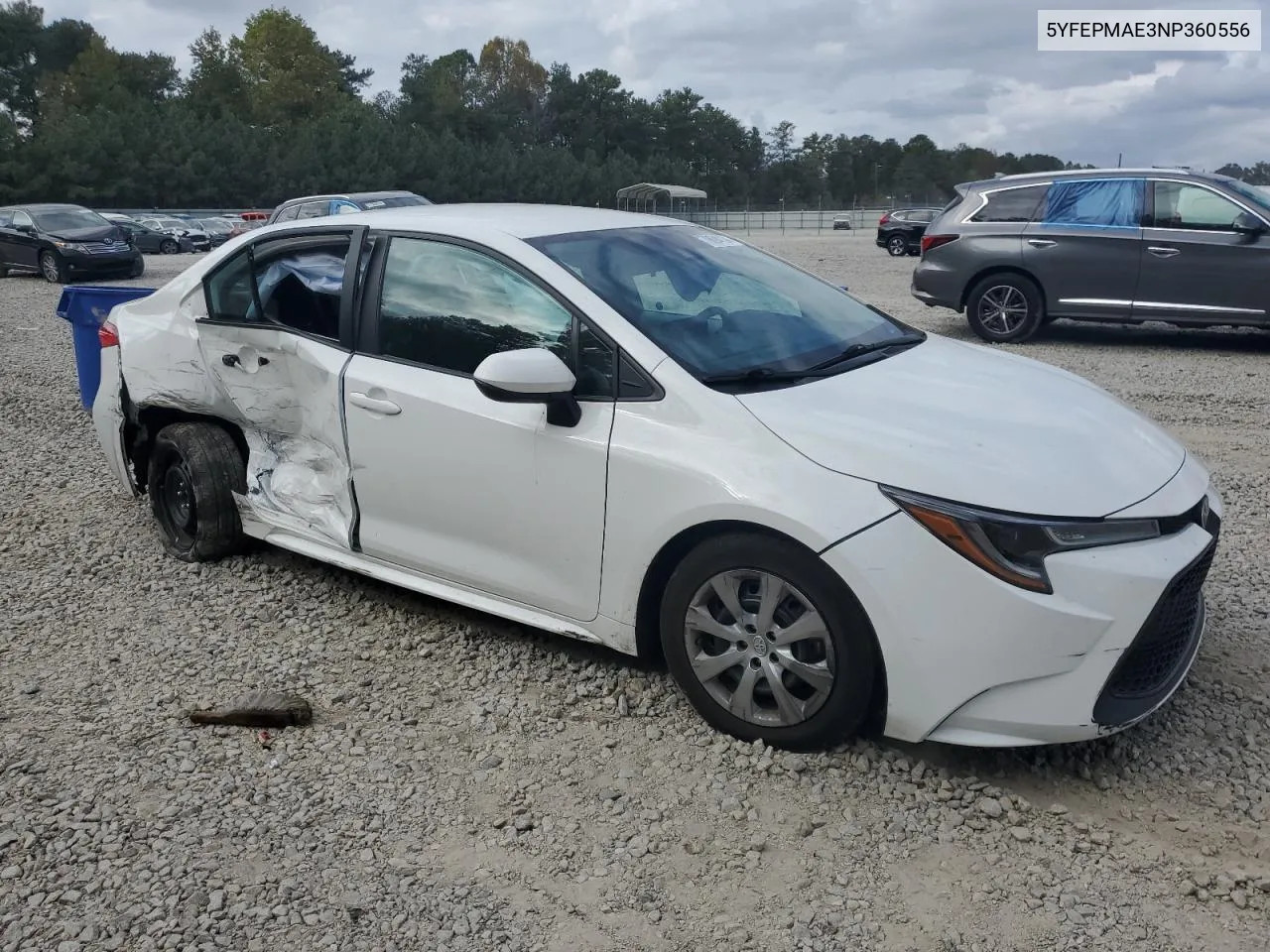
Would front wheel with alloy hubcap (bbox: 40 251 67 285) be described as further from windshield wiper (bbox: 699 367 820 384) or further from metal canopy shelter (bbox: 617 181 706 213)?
metal canopy shelter (bbox: 617 181 706 213)

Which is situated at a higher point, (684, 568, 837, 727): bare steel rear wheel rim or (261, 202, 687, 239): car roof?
(261, 202, 687, 239): car roof

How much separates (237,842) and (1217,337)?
11145 mm

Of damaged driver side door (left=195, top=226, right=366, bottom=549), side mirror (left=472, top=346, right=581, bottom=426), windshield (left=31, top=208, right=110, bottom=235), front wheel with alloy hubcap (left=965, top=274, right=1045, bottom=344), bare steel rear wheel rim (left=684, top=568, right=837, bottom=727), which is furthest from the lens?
windshield (left=31, top=208, right=110, bottom=235)

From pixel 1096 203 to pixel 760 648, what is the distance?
889 centimetres

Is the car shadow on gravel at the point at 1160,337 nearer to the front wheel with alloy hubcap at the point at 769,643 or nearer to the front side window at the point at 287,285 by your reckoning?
the front side window at the point at 287,285

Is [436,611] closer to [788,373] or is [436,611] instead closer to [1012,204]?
[788,373]

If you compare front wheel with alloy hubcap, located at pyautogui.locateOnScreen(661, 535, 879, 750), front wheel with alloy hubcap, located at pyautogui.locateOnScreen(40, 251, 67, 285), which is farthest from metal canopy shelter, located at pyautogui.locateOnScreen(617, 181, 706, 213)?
front wheel with alloy hubcap, located at pyautogui.locateOnScreen(661, 535, 879, 750)

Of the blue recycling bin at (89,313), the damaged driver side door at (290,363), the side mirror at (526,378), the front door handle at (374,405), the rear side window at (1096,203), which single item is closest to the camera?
the side mirror at (526,378)

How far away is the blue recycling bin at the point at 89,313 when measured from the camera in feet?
21.7

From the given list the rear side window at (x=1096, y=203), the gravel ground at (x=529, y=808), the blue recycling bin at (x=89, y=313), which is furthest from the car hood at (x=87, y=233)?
the gravel ground at (x=529, y=808)

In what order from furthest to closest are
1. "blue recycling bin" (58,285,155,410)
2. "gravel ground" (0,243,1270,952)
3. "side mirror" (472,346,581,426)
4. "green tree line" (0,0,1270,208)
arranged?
1. "green tree line" (0,0,1270,208)
2. "blue recycling bin" (58,285,155,410)
3. "side mirror" (472,346,581,426)
4. "gravel ground" (0,243,1270,952)

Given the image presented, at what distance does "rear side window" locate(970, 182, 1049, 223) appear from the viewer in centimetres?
1081

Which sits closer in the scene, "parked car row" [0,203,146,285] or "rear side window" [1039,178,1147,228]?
"rear side window" [1039,178,1147,228]

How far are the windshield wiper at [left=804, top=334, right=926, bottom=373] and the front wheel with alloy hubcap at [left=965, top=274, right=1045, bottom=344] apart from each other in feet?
23.4
